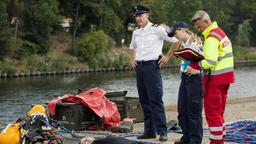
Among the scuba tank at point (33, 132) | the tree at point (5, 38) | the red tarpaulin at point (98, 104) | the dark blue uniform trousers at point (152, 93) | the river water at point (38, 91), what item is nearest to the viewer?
the scuba tank at point (33, 132)

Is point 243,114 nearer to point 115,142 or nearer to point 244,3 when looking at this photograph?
point 115,142

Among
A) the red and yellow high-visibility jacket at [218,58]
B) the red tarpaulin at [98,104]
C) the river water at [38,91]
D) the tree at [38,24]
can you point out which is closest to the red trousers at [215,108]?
the red and yellow high-visibility jacket at [218,58]

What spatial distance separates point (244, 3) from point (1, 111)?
7947cm

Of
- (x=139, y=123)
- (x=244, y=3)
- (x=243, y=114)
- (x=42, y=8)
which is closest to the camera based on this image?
(x=139, y=123)

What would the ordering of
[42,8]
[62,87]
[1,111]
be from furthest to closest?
[42,8]
[62,87]
[1,111]

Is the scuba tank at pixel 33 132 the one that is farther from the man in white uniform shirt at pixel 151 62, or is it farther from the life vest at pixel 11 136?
the man in white uniform shirt at pixel 151 62

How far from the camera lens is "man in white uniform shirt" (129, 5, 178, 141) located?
7.70 meters

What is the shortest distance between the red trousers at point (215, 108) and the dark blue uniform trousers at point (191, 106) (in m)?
0.16

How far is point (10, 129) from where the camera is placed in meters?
7.44

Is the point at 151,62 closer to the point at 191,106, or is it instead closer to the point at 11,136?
the point at 191,106

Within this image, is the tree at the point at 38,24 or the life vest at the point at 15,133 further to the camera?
the tree at the point at 38,24

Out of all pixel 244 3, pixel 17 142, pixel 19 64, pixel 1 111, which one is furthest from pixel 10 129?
pixel 244 3

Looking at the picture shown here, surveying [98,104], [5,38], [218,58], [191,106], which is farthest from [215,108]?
[5,38]

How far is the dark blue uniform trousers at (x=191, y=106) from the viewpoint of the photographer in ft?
22.5
